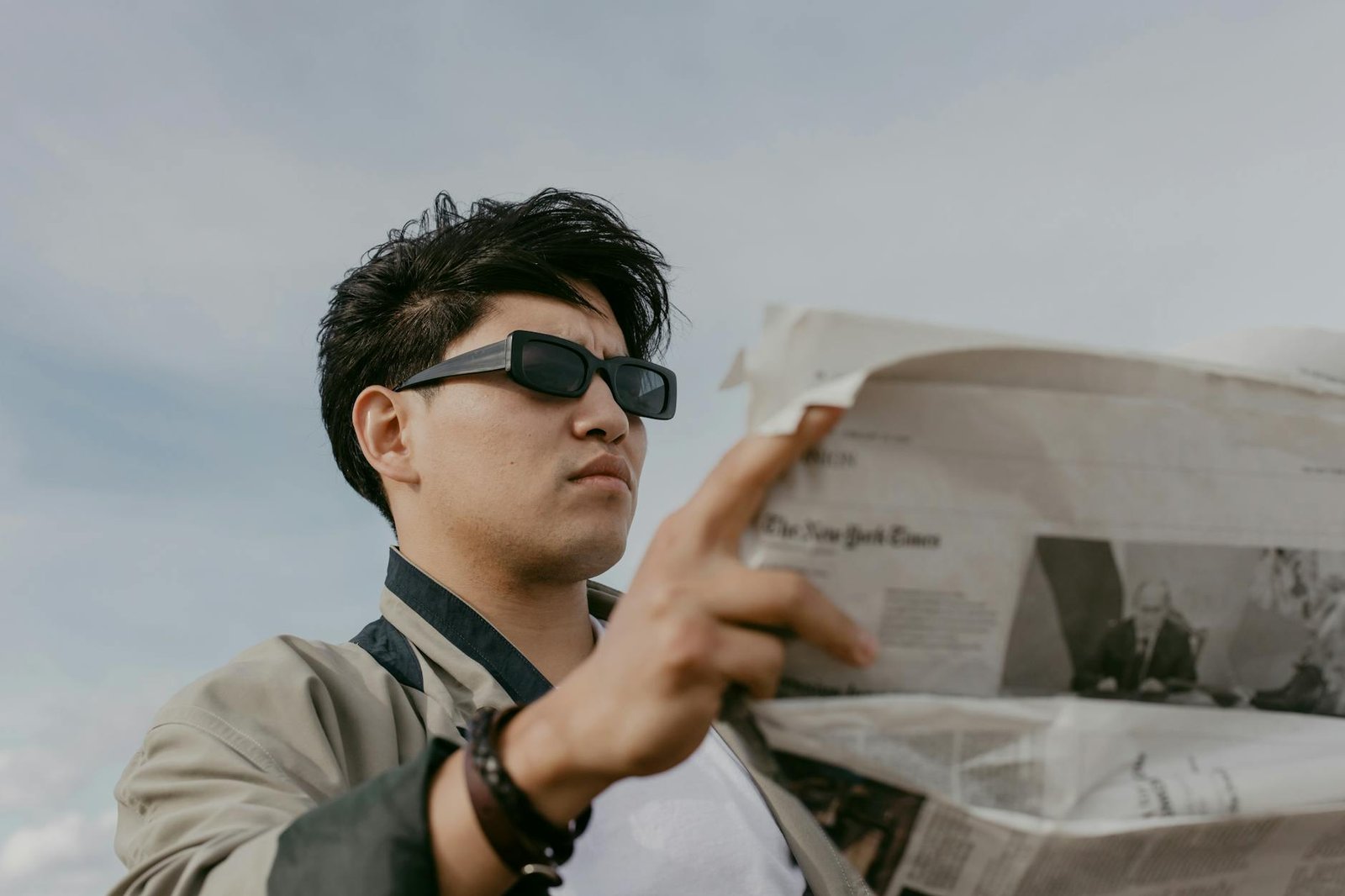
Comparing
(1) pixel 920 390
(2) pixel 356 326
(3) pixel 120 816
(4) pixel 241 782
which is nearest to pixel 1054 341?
(1) pixel 920 390

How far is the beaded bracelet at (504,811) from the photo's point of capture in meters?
0.88

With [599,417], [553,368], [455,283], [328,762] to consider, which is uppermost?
[455,283]

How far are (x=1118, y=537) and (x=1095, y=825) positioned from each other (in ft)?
0.89

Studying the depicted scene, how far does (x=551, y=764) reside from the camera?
0.86 m

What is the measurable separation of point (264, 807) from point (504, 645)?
727 millimetres

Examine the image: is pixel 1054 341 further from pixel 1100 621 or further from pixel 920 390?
pixel 1100 621

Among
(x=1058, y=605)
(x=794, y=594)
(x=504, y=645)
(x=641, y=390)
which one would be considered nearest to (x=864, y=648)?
(x=794, y=594)

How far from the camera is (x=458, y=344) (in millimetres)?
2244

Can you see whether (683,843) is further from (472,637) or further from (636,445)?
(636,445)

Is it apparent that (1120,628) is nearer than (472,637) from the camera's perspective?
Yes

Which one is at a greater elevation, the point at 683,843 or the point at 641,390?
the point at 641,390

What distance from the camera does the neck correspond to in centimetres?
205

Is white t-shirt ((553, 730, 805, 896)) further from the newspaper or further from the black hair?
the black hair

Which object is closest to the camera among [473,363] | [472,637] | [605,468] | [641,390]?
[472,637]
